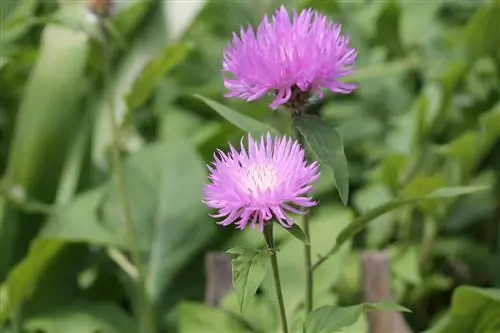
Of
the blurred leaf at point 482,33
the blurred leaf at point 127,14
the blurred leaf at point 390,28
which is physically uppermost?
the blurred leaf at point 127,14

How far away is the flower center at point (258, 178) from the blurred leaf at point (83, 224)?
1.15 ft

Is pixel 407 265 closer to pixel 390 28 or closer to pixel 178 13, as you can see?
pixel 390 28

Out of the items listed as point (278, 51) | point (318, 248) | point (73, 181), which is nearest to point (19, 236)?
point (73, 181)

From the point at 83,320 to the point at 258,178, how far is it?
0.41 metres

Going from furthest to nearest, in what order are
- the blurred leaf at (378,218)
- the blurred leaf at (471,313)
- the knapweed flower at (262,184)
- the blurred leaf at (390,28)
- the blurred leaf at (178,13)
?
1. the blurred leaf at (178,13)
2. the blurred leaf at (390,28)
3. the blurred leaf at (378,218)
4. the blurred leaf at (471,313)
5. the knapweed flower at (262,184)

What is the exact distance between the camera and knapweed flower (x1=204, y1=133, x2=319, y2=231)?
15.5 inches

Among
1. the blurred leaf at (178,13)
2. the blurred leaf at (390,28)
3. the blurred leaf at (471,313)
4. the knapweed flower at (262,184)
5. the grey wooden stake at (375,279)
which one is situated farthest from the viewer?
the blurred leaf at (178,13)

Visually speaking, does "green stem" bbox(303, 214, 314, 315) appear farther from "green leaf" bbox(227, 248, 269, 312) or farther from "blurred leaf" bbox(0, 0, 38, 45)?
"blurred leaf" bbox(0, 0, 38, 45)

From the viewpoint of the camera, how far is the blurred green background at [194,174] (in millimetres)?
751

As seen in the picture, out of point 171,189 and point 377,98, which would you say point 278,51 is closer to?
point 171,189

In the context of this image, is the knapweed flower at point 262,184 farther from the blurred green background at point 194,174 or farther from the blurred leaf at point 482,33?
the blurred leaf at point 482,33

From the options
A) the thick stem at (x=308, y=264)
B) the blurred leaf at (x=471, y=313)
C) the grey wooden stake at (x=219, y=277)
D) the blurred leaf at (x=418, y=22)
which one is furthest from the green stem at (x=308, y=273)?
the blurred leaf at (x=418, y=22)

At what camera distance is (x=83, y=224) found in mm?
778

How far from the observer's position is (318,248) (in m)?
0.70
